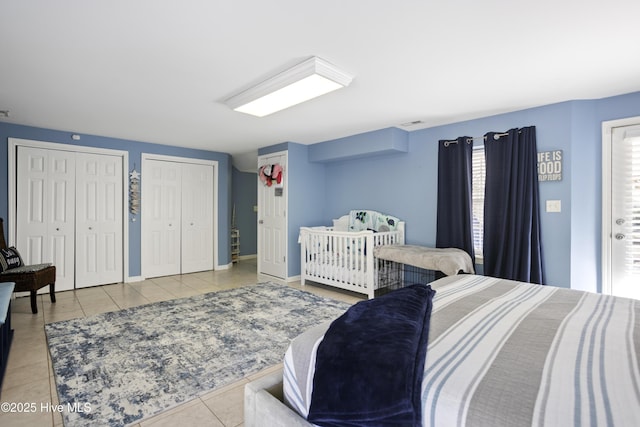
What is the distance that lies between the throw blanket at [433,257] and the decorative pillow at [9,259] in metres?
4.09

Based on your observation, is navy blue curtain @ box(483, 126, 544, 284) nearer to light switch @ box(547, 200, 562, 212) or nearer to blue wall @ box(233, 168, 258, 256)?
light switch @ box(547, 200, 562, 212)

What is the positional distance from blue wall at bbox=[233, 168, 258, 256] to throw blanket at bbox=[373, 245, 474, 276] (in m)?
4.22

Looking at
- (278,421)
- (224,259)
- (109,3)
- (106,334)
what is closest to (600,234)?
(278,421)

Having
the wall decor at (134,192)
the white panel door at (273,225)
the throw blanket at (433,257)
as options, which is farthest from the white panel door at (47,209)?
the throw blanket at (433,257)

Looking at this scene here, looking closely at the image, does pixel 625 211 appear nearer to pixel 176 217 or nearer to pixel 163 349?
pixel 163 349

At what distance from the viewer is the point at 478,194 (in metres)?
3.77

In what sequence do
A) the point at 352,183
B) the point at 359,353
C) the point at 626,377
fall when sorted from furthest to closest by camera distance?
the point at 352,183, the point at 359,353, the point at 626,377

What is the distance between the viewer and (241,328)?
300cm

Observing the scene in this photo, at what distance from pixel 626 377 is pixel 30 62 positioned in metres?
3.59

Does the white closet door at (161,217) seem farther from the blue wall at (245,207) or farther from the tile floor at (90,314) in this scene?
the blue wall at (245,207)

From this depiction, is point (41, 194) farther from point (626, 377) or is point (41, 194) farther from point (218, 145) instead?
point (626, 377)

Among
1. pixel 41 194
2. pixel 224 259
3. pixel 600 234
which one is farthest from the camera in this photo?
pixel 224 259

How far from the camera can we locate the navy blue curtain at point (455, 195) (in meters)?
3.69

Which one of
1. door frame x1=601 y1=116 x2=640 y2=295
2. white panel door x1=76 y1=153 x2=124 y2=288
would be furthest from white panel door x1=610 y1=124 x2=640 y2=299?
white panel door x1=76 y1=153 x2=124 y2=288
